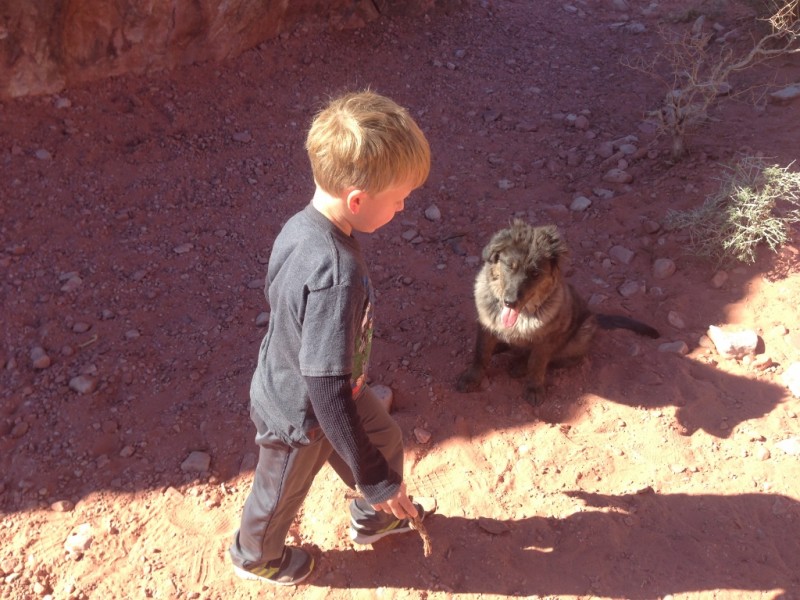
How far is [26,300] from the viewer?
4.41 m

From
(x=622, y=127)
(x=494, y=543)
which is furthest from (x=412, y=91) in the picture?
(x=494, y=543)

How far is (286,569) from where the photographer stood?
309 cm

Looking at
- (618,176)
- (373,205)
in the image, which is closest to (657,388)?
(618,176)

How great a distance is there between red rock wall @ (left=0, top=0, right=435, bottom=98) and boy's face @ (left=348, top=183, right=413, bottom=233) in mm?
4545

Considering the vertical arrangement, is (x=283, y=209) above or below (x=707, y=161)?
below

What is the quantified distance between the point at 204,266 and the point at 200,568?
2.34 m

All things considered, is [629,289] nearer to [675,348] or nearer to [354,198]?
[675,348]

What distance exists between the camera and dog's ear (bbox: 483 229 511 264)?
3799 mm

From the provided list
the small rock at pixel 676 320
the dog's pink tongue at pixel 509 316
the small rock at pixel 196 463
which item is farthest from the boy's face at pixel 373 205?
the small rock at pixel 676 320

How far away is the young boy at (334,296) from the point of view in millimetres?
2023

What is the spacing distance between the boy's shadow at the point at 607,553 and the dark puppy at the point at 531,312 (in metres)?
0.97

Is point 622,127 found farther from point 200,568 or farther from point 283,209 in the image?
point 200,568

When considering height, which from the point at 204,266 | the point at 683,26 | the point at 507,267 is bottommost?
the point at 204,266

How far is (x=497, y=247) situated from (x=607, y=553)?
5.67ft
